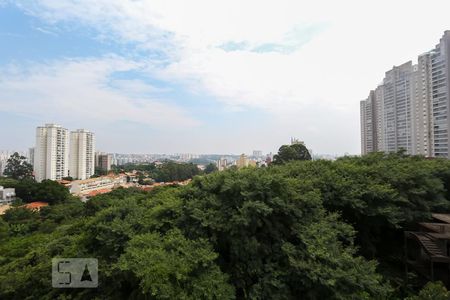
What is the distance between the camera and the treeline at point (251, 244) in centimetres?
425

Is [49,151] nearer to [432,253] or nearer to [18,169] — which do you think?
[18,169]

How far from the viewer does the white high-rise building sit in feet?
169

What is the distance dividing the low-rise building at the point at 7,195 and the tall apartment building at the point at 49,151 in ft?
53.6

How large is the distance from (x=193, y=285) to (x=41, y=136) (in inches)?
2003

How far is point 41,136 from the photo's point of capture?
45.9 meters

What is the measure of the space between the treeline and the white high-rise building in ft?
163

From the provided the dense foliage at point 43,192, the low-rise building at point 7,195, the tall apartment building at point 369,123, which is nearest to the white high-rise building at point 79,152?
the dense foliage at point 43,192


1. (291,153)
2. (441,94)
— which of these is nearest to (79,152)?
(291,153)

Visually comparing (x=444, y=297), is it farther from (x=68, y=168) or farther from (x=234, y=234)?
(x=68, y=168)

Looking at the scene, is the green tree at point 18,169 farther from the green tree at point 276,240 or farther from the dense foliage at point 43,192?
the green tree at point 276,240

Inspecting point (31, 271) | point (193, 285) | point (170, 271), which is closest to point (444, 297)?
point (193, 285)

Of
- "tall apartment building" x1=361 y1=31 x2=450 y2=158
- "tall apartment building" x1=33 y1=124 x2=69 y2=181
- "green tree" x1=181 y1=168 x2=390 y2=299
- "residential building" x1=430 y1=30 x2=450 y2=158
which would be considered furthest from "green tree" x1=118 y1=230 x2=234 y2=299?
"tall apartment building" x1=33 y1=124 x2=69 y2=181

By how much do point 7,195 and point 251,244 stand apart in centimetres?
3514

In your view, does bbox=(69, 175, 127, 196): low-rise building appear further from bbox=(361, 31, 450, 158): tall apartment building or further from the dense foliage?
bbox=(361, 31, 450, 158): tall apartment building
